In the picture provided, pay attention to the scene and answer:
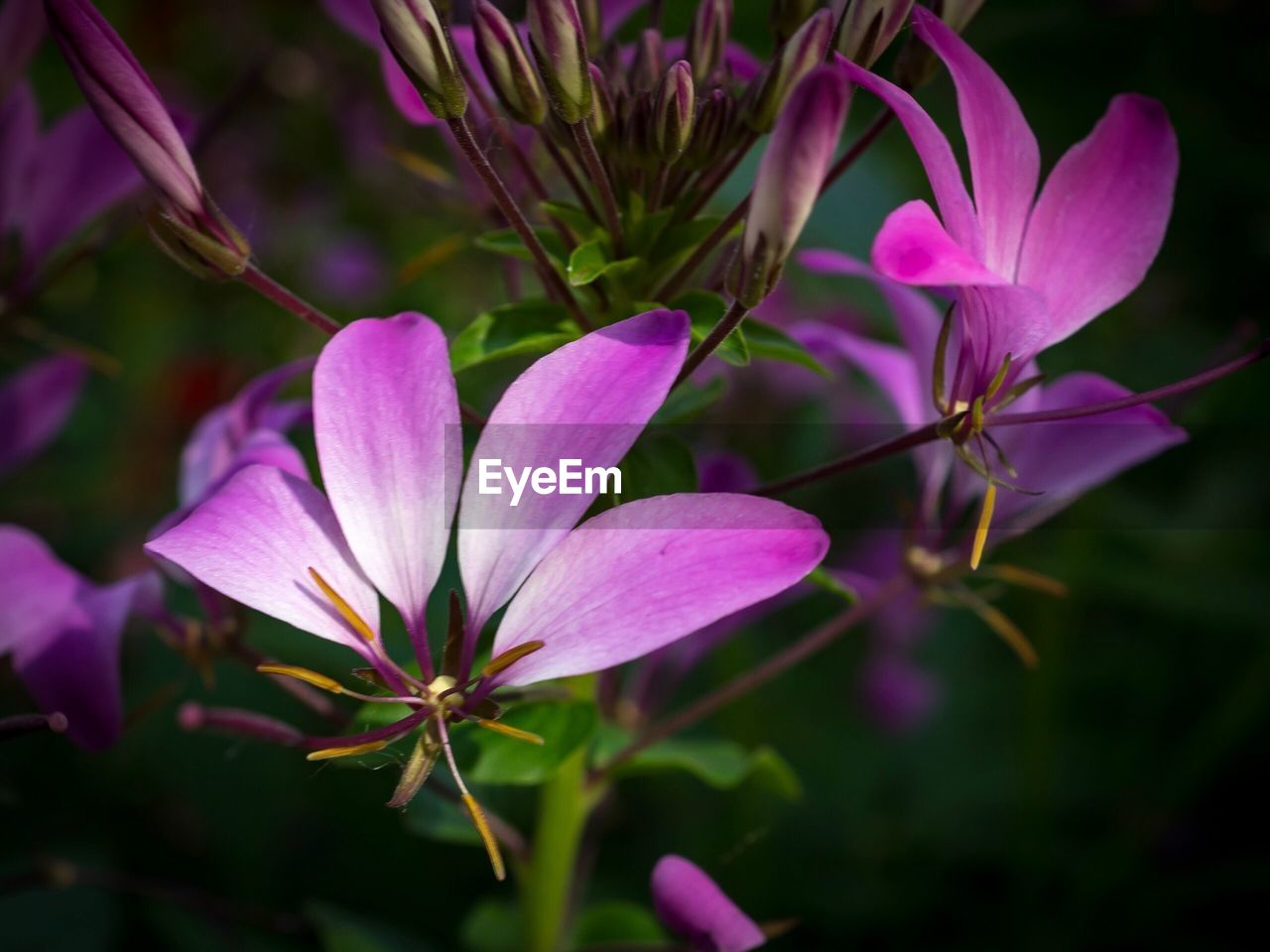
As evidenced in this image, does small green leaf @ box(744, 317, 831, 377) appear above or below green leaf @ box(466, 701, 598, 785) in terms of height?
above

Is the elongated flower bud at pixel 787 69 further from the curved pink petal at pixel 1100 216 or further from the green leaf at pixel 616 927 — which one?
the green leaf at pixel 616 927

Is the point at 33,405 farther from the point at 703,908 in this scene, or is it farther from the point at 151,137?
the point at 703,908

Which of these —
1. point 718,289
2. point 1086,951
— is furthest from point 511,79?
point 1086,951

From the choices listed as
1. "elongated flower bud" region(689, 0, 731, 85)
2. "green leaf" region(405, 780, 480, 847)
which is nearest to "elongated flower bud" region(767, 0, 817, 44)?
"elongated flower bud" region(689, 0, 731, 85)

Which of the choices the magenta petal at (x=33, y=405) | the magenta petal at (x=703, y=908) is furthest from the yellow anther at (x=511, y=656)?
the magenta petal at (x=33, y=405)

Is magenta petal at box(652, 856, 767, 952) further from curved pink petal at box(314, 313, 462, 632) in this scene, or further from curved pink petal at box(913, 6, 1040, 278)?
curved pink petal at box(913, 6, 1040, 278)

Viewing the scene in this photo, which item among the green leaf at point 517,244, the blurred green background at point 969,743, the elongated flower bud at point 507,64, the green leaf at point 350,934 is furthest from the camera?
the blurred green background at point 969,743
